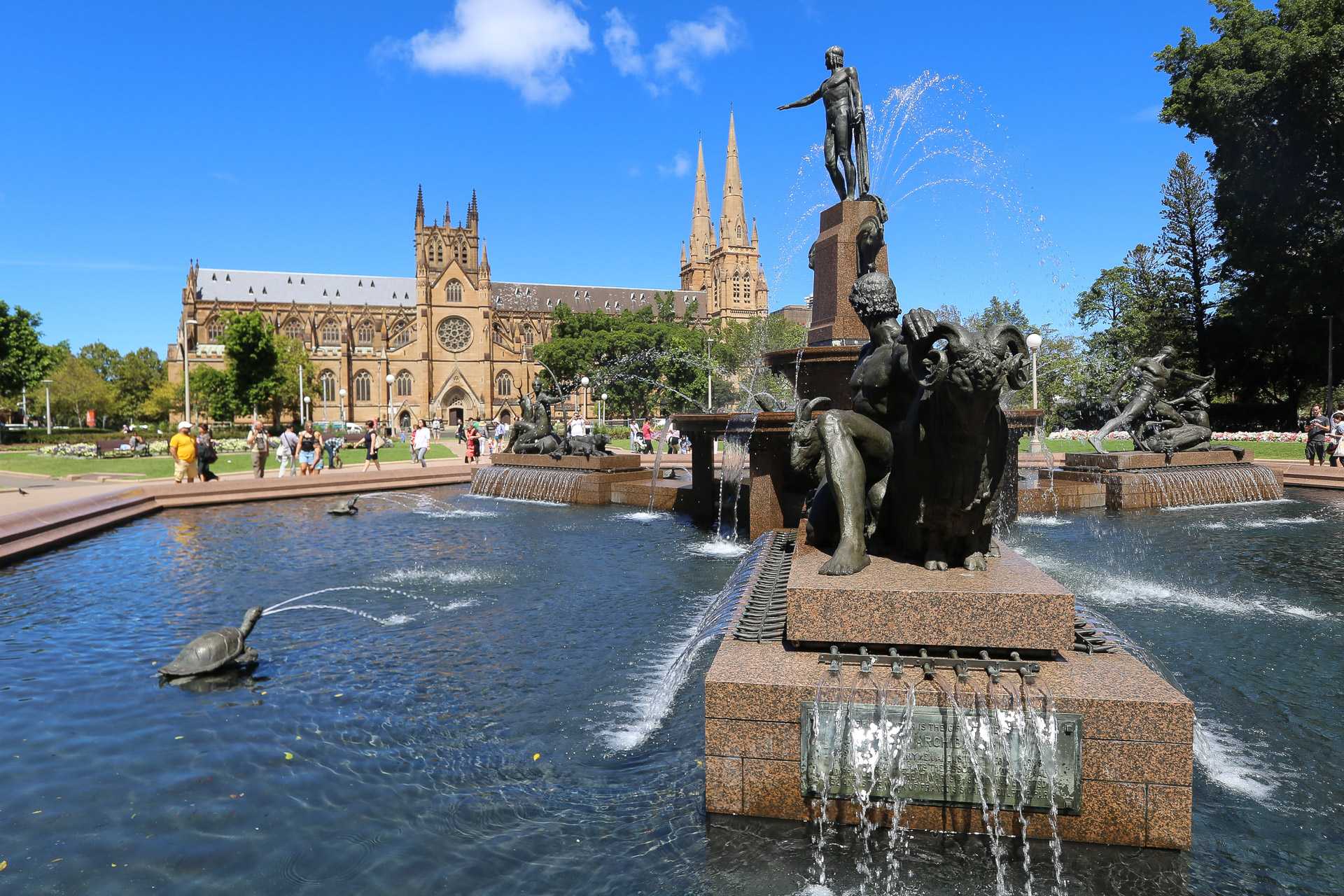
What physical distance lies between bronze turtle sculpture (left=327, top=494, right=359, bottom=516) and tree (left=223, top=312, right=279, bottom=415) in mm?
48896

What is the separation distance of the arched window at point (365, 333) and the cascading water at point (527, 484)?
92.7m

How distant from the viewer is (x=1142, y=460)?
15.3m

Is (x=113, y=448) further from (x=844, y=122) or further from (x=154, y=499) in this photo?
(x=844, y=122)

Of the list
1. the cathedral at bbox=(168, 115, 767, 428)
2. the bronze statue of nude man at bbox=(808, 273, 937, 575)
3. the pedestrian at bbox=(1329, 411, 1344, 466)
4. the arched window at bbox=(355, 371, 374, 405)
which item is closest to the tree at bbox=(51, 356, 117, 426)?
the cathedral at bbox=(168, 115, 767, 428)

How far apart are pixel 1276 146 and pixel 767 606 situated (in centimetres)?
3789

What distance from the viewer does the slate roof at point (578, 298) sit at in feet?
375

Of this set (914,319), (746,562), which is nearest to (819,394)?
(746,562)

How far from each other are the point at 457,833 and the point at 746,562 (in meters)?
3.96

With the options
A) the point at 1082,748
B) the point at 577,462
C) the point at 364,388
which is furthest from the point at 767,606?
the point at 364,388

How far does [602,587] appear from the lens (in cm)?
824

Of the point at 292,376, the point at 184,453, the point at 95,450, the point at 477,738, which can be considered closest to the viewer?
the point at 477,738

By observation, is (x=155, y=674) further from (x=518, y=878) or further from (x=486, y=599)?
(x=518, y=878)

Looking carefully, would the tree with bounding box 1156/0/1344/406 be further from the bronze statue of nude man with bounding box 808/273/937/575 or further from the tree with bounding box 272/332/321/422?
the tree with bounding box 272/332/321/422

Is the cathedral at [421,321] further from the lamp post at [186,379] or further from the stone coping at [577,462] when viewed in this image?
the stone coping at [577,462]
